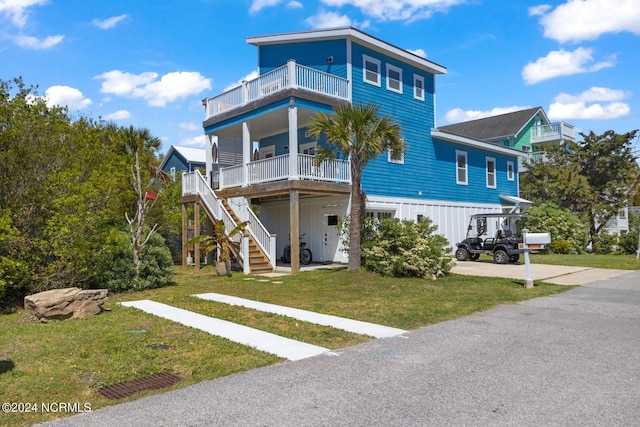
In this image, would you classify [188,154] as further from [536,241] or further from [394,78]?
[536,241]

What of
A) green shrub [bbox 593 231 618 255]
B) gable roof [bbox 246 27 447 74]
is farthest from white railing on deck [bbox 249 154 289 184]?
green shrub [bbox 593 231 618 255]

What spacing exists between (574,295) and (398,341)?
5.94 m

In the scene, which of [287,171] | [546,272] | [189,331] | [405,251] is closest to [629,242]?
[546,272]

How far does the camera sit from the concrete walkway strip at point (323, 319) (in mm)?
7098

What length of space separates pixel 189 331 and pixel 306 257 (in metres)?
11.8

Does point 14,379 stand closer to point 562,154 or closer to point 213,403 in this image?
point 213,403

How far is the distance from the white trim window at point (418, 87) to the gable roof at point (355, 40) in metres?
0.47

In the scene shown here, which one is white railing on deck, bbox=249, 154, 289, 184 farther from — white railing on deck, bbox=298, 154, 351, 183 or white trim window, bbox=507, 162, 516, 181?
white trim window, bbox=507, 162, 516, 181

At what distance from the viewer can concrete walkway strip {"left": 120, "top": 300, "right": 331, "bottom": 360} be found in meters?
6.02

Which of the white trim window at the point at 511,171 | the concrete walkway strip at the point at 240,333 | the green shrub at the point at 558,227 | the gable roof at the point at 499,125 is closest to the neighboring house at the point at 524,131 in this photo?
the gable roof at the point at 499,125

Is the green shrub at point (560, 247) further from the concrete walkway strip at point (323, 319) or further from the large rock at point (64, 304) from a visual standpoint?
the large rock at point (64, 304)

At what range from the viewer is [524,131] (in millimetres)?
35406

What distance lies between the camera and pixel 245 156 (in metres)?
17.9

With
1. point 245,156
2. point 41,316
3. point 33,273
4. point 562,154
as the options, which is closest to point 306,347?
point 41,316
